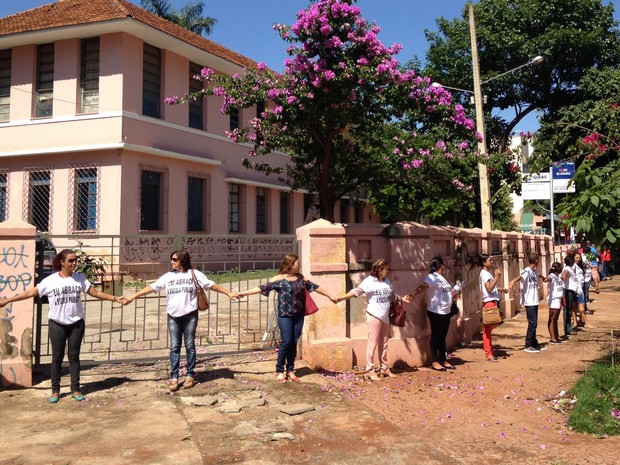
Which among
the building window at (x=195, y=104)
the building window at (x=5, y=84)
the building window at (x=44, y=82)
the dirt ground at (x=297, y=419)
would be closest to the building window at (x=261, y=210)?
the building window at (x=195, y=104)

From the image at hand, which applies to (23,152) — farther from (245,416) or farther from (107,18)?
(245,416)

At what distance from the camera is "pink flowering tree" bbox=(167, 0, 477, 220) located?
8.12 metres

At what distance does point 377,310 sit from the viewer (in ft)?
24.6

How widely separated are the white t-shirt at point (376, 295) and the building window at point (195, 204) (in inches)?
513

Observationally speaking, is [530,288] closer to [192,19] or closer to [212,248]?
[212,248]

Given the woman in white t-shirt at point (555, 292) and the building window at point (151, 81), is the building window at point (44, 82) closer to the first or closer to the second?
the building window at point (151, 81)

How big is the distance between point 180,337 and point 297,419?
1819 millimetres

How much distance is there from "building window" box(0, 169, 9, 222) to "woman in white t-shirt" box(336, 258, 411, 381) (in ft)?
50.3

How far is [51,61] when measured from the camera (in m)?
18.5

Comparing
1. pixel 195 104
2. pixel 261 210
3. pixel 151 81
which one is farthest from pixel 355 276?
pixel 261 210

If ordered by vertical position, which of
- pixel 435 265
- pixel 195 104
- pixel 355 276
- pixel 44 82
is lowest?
pixel 355 276

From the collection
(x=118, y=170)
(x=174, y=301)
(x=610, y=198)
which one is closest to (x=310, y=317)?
(x=174, y=301)

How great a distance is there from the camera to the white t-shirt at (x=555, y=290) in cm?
1012

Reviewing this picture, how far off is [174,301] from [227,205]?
1464cm
